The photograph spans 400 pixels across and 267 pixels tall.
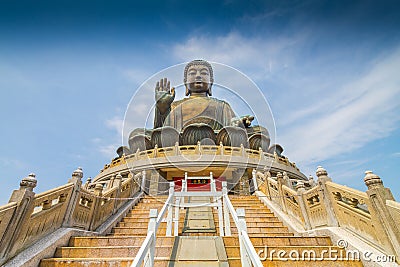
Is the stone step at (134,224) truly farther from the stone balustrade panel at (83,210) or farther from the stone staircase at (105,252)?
the stone staircase at (105,252)

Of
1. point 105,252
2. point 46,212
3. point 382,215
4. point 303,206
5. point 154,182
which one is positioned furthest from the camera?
point 154,182

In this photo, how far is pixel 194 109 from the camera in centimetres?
2023

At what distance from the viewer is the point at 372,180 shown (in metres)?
3.24

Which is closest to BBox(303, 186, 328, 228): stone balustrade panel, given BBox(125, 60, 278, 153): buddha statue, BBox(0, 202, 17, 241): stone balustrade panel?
BBox(0, 202, 17, 241): stone balustrade panel

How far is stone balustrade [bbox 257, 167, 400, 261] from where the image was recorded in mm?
2990

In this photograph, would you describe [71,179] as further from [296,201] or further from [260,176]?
[260,176]

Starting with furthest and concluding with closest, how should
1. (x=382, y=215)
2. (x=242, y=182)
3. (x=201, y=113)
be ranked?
(x=201, y=113), (x=242, y=182), (x=382, y=215)

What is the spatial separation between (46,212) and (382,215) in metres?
5.42

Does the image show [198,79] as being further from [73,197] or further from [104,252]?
[104,252]

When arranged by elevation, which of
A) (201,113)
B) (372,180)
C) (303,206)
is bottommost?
(372,180)

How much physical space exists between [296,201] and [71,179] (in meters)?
5.41

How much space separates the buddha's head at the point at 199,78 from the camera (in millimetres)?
23266

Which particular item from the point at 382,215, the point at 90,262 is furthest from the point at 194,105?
the point at 382,215

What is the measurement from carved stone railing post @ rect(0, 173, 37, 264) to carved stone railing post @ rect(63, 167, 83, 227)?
3.21 feet
